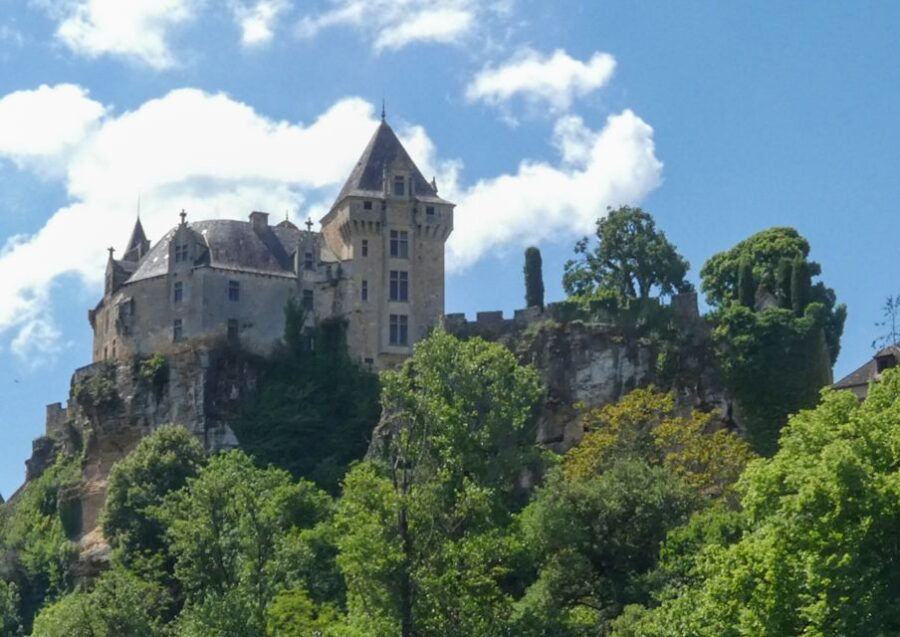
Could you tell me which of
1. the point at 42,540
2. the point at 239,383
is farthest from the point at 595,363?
the point at 42,540

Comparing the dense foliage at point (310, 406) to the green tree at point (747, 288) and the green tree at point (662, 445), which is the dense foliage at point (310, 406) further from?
the green tree at point (747, 288)

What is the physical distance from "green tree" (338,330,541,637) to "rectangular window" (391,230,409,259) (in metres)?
26.3

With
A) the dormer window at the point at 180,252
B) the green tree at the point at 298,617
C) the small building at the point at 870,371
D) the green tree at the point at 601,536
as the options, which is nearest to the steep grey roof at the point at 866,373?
the small building at the point at 870,371

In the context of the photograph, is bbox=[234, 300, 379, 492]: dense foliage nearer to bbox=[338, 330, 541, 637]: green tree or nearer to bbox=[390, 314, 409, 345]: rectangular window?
bbox=[390, 314, 409, 345]: rectangular window

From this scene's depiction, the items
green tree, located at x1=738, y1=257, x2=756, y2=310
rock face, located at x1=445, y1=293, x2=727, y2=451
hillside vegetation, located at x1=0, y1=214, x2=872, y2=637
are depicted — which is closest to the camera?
hillside vegetation, located at x1=0, y1=214, x2=872, y2=637

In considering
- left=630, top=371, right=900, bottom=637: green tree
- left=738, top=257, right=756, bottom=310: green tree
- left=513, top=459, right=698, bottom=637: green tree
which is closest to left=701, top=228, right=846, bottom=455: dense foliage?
left=738, top=257, right=756, bottom=310: green tree

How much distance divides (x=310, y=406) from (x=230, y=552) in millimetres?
22841

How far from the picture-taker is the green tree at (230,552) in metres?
60.8

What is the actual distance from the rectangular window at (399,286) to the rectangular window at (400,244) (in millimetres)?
838

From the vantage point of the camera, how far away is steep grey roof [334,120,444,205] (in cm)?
9200

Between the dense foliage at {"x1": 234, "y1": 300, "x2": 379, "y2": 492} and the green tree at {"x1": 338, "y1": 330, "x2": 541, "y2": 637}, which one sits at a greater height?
the dense foliage at {"x1": 234, "y1": 300, "x2": 379, "y2": 492}

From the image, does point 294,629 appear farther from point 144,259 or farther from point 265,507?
point 144,259

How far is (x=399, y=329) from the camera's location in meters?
89.1

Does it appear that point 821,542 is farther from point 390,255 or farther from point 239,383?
point 390,255
